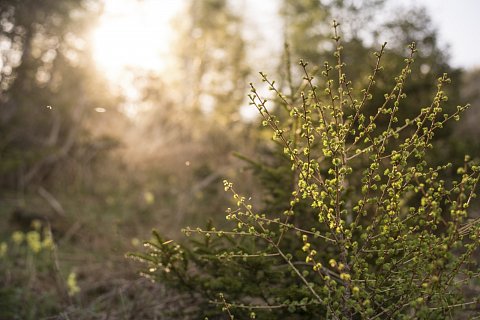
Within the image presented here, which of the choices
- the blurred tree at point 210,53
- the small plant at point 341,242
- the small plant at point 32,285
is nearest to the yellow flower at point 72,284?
the small plant at point 32,285

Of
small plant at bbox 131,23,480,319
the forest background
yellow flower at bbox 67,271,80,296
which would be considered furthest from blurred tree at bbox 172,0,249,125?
small plant at bbox 131,23,480,319

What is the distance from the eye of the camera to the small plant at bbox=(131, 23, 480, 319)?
2.12 meters

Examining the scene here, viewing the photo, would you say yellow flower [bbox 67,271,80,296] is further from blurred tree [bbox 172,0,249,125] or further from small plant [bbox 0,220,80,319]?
blurred tree [bbox 172,0,249,125]

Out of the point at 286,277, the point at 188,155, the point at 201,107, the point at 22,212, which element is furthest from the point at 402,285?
the point at 201,107

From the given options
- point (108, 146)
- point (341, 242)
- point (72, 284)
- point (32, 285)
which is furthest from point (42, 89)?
point (341, 242)

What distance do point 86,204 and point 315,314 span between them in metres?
7.20

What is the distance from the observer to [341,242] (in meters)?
2.30

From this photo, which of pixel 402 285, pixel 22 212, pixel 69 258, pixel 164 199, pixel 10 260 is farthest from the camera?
pixel 164 199

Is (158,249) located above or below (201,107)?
below

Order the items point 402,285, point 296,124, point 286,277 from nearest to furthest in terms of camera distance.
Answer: point 402,285 < point 286,277 < point 296,124

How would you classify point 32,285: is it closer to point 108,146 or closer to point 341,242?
point 341,242

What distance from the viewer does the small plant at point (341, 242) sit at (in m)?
2.12

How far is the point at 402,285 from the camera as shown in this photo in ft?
7.22

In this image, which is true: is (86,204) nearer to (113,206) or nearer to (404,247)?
(113,206)
